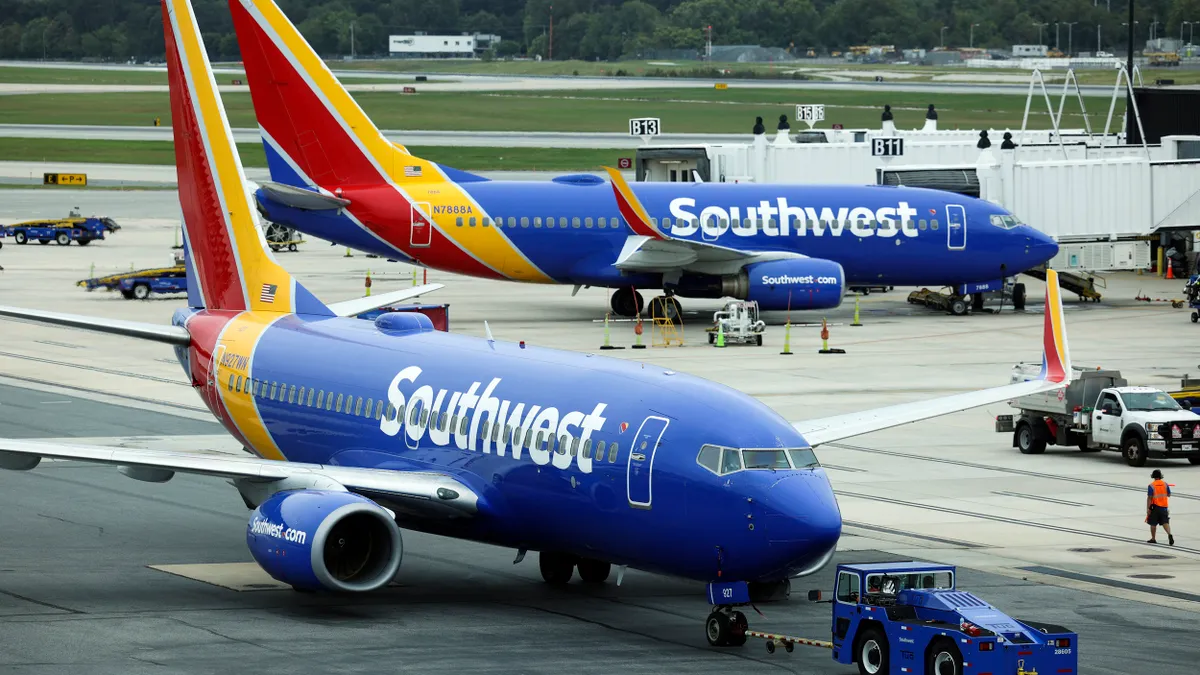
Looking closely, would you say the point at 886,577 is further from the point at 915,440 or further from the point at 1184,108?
the point at 1184,108

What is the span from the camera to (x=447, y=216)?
62.9m

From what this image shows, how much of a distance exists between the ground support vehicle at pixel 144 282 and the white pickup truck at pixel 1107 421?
38527mm

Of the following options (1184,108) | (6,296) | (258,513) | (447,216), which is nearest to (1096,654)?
(258,513)

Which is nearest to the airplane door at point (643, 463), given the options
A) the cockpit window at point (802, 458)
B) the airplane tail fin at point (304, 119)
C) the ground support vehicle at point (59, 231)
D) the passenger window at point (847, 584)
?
the cockpit window at point (802, 458)

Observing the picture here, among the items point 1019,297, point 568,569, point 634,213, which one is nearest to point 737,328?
point 634,213

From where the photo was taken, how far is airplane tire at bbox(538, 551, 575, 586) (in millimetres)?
28688

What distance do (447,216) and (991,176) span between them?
74.2 feet

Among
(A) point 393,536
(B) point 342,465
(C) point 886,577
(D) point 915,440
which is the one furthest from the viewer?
(D) point 915,440

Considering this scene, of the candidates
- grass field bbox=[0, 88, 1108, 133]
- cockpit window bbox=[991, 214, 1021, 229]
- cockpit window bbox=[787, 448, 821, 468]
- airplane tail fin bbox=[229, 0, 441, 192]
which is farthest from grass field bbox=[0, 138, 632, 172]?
cockpit window bbox=[787, 448, 821, 468]

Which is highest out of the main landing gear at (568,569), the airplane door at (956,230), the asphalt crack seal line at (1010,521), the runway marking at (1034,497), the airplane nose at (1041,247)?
the airplane door at (956,230)

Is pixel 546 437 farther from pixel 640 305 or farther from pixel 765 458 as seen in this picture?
pixel 640 305

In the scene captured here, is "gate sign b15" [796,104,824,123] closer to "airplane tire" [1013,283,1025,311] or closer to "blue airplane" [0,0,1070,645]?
"airplane tire" [1013,283,1025,311]

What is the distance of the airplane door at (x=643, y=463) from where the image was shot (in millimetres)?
24609

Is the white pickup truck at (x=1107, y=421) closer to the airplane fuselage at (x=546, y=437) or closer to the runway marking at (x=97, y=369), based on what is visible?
the airplane fuselage at (x=546, y=437)
